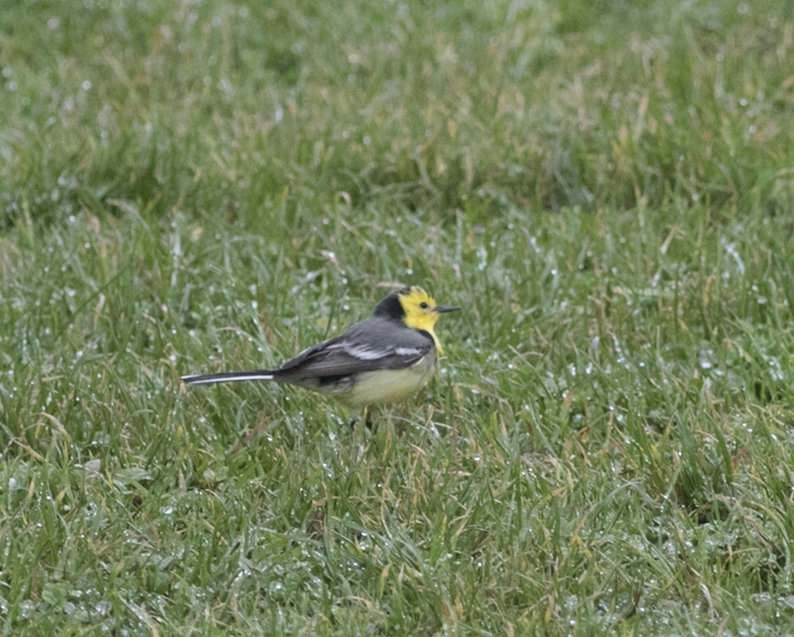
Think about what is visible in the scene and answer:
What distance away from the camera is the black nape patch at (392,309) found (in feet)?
17.9

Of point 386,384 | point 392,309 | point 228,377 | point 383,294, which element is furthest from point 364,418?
point 383,294

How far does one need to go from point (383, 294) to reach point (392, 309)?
764 millimetres

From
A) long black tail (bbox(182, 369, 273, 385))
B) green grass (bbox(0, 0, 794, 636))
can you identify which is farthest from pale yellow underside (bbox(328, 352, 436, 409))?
long black tail (bbox(182, 369, 273, 385))

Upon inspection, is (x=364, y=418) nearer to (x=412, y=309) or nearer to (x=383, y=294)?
(x=412, y=309)

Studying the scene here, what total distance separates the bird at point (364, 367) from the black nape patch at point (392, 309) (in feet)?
0.06

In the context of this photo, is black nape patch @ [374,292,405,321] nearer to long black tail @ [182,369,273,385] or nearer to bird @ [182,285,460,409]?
bird @ [182,285,460,409]

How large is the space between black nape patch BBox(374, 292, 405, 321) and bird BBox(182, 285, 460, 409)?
2 centimetres

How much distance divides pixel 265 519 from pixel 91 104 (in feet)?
16.2

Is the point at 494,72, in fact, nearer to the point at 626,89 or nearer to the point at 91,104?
the point at 626,89

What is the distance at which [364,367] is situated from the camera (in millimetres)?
5141

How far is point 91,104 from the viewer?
27.6 feet

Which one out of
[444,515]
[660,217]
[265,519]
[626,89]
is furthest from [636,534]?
[626,89]

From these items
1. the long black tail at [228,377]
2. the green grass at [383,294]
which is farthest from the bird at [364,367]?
the green grass at [383,294]

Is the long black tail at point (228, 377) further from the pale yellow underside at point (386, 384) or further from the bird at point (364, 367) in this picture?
the pale yellow underside at point (386, 384)
